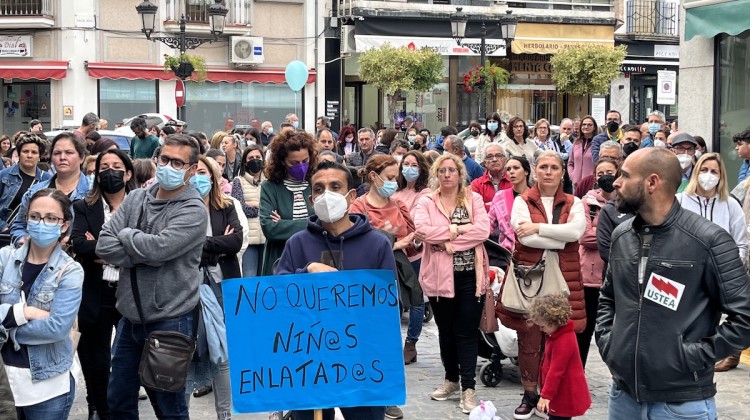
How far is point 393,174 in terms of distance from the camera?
858cm

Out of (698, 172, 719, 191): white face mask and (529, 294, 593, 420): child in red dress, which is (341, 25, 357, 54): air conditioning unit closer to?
(698, 172, 719, 191): white face mask

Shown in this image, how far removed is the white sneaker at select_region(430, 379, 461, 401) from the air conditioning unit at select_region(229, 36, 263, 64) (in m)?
28.0

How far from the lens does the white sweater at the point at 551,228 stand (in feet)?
24.8

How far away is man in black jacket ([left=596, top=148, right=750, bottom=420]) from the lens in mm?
4480

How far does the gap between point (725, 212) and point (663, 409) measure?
4.49 meters

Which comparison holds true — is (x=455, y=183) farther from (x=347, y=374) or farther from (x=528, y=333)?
(x=347, y=374)

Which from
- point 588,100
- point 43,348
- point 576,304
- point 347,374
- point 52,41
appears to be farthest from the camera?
point 588,100

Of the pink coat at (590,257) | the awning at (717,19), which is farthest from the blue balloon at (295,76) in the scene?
the pink coat at (590,257)

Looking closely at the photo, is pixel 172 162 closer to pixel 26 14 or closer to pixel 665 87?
pixel 665 87

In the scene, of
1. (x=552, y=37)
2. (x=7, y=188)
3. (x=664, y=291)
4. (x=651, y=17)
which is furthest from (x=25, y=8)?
(x=664, y=291)

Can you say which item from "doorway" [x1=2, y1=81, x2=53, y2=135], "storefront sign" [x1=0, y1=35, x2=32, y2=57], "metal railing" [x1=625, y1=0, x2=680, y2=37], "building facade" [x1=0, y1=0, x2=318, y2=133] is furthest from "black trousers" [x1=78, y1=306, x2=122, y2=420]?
"metal railing" [x1=625, y1=0, x2=680, y2=37]

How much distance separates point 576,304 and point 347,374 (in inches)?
122

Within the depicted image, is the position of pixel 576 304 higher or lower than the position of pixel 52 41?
lower

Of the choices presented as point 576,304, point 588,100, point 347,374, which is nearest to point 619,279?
point 347,374
